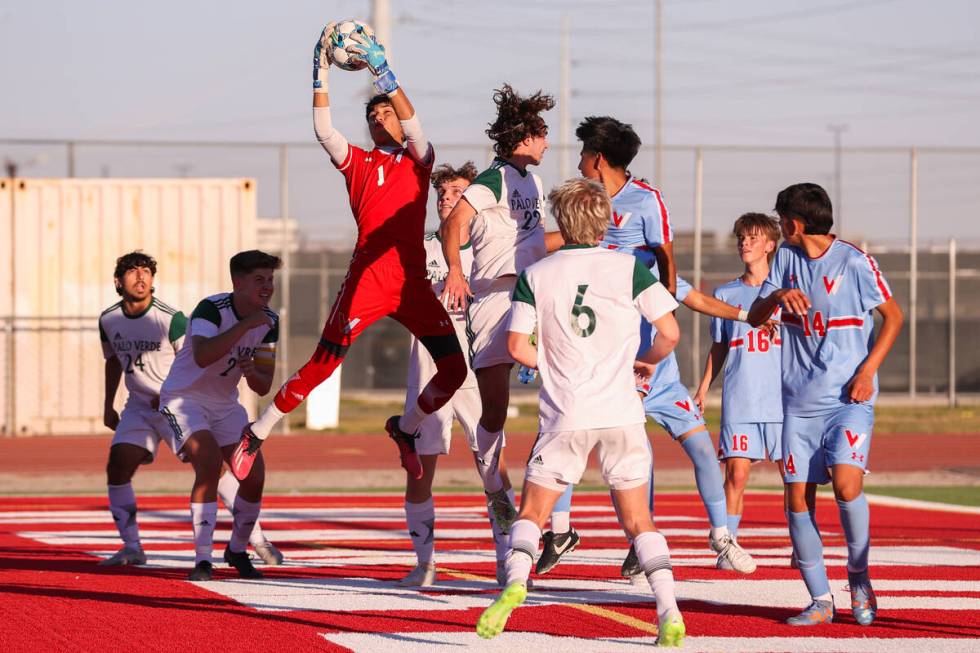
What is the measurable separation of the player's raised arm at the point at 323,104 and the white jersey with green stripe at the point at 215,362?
1506 mm

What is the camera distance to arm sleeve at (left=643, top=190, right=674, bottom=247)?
8.57 m

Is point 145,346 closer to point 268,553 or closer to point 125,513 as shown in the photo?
point 125,513

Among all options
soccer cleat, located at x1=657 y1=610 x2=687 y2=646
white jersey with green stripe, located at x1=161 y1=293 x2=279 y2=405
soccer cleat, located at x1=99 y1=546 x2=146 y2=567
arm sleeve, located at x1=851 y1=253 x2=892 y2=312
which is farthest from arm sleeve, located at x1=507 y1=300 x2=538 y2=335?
soccer cleat, located at x1=99 y1=546 x2=146 y2=567

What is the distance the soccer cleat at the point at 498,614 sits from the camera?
6.01 metres

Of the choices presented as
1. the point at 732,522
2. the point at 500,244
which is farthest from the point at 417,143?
the point at 732,522

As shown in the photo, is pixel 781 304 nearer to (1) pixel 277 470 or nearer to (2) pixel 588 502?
(2) pixel 588 502

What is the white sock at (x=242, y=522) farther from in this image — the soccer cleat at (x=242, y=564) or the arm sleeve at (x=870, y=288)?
the arm sleeve at (x=870, y=288)

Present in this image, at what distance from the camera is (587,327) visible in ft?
21.0

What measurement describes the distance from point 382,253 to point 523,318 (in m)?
1.78

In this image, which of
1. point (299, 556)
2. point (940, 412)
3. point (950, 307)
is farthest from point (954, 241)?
point (299, 556)

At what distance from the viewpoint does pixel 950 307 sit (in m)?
30.0

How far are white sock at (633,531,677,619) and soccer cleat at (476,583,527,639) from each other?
1.92 ft

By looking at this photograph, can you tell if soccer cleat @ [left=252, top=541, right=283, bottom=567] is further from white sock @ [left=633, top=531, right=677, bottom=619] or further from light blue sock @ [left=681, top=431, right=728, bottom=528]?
white sock @ [left=633, top=531, right=677, bottom=619]

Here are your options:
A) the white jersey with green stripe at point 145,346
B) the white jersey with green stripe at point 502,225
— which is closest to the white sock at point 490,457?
the white jersey with green stripe at point 502,225
